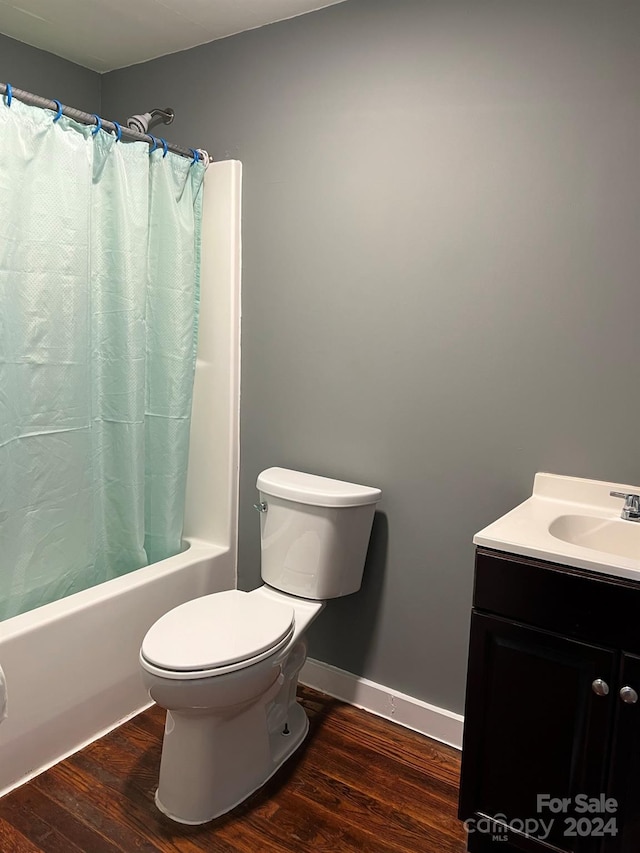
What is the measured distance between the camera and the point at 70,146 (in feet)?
6.12

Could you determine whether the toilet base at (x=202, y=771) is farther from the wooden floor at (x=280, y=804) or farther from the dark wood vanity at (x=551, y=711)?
the dark wood vanity at (x=551, y=711)

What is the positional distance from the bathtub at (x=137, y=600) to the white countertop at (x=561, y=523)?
1171mm

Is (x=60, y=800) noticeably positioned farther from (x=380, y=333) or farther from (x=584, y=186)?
(x=584, y=186)

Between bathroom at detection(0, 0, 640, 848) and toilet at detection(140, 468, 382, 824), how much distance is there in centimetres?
19

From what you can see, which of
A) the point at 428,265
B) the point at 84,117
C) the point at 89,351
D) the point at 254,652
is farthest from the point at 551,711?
the point at 84,117

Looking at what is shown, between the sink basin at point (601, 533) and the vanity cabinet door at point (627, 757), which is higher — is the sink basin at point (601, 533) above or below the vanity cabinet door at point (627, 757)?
above

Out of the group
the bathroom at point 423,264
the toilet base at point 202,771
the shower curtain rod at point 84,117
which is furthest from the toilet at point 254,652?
the shower curtain rod at point 84,117

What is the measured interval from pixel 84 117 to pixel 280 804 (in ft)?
6.70

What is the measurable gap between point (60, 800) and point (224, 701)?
22.1 inches

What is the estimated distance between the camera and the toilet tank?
1.99m

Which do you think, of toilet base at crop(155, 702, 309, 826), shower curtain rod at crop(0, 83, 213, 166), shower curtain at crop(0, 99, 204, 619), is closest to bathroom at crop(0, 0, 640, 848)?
shower curtain rod at crop(0, 83, 213, 166)

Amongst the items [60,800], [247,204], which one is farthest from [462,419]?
[60,800]

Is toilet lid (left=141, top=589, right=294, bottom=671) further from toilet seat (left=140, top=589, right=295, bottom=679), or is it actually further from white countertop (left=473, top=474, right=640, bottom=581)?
white countertop (left=473, top=474, right=640, bottom=581)

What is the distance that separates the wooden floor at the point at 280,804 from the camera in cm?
160
